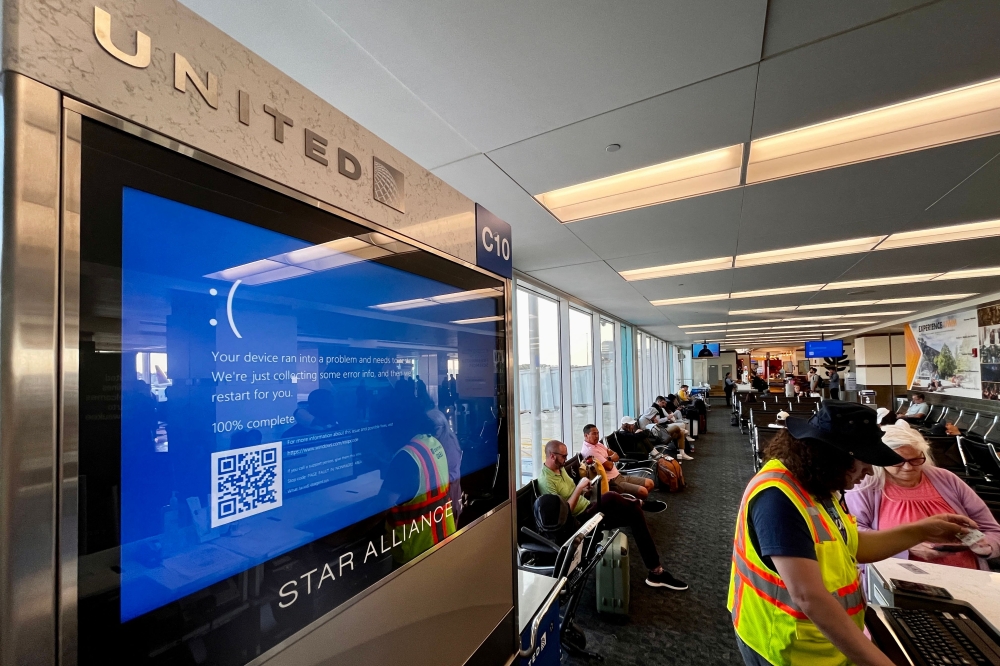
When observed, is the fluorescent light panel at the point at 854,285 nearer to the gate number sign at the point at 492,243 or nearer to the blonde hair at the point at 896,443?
the blonde hair at the point at 896,443

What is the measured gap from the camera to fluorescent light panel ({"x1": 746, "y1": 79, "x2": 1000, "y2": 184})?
1961mm

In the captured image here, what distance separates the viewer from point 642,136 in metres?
2.05

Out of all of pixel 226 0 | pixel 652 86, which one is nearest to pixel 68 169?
pixel 226 0

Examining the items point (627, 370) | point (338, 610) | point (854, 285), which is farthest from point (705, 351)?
point (338, 610)

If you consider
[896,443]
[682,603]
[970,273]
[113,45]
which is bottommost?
[682,603]

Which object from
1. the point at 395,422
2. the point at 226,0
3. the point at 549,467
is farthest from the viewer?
the point at 549,467

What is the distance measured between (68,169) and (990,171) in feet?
13.5

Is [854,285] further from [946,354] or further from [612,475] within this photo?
[946,354]

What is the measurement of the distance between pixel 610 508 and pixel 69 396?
429 centimetres

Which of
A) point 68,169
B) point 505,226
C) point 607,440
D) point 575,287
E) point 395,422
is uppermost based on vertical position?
point 575,287

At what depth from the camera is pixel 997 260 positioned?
4.84 meters

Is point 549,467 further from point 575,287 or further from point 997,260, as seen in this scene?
point 997,260

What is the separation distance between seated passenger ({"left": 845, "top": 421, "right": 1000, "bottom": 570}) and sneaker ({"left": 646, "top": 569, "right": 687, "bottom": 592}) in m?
1.72

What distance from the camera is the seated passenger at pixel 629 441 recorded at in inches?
298
